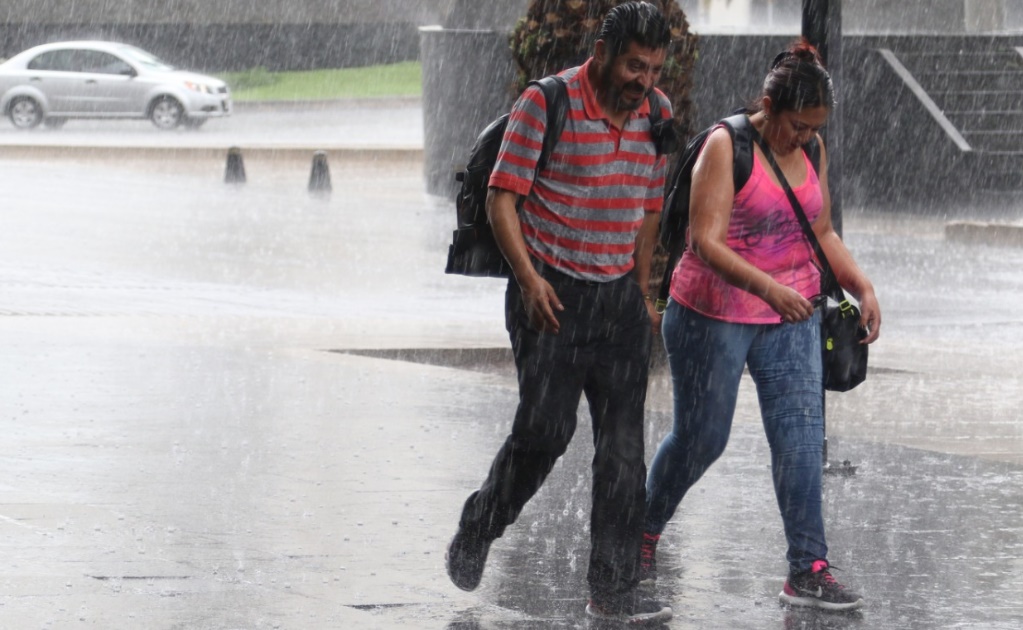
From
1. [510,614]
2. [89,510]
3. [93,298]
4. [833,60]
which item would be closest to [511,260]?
→ [510,614]

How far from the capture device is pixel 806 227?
5863mm

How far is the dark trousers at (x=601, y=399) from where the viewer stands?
18.5ft

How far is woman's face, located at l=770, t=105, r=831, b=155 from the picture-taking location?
569 cm

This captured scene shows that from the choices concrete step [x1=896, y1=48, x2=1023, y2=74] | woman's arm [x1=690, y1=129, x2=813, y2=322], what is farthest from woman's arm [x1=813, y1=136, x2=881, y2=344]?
concrete step [x1=896, y1=48, x2=1023, y2=74]

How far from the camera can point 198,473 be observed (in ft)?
25.2

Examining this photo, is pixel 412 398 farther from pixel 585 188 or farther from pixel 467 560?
pixel 585 188

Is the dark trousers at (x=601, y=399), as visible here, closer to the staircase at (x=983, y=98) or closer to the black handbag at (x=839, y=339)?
the black handbag at (x=839, y=339)

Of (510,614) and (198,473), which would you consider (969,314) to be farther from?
(510,614)

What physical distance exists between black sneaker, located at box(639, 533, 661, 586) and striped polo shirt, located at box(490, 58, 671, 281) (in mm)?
921

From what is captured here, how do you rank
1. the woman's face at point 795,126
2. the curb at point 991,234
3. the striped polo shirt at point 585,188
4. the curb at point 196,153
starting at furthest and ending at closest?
1. the curb at point 196,153
2. the curb at point 991,234
3. the woman's face at point 795,126
4. the striped polo shirt at point 585,188

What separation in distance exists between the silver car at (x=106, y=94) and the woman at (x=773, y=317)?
27.8m

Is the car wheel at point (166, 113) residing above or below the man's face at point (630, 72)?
below

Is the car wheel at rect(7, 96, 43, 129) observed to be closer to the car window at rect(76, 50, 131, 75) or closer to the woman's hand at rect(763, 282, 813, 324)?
the car window at rect(76, 50, 131, 75)

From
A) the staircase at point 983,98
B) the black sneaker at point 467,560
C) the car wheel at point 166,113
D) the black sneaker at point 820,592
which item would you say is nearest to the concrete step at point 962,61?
the staircase at point 983,98
